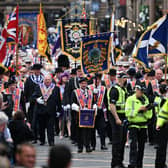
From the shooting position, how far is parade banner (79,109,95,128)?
19.6m

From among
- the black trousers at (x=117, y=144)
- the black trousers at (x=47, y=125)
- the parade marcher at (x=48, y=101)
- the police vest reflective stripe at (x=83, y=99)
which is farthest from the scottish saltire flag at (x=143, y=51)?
the black trousers at (x=117, y=144)

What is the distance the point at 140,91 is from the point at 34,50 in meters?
22.5

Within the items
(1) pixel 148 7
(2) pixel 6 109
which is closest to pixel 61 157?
(2) pixel 6 109

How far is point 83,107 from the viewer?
1981 cm

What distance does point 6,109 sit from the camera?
55.5 feet

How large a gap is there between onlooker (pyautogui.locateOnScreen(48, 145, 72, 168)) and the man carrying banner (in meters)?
10.1

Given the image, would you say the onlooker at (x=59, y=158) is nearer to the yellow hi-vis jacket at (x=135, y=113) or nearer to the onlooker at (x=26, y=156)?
Result: the onlooker at (x=26, y=156)

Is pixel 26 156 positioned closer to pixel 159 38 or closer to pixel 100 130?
pixel 100 130

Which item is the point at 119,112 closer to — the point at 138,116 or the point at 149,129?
the point at 138,116

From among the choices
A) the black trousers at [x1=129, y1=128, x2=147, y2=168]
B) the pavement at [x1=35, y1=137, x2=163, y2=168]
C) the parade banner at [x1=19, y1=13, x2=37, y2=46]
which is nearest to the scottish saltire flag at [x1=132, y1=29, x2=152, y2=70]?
the pavement at [x1=35, y1=137, x2=163, y2=168]

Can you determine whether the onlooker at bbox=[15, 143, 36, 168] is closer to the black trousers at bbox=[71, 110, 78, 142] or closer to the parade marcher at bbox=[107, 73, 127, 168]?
the parade marcher at bbox=[107, 73, 127, 168]

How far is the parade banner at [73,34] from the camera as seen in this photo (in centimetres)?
2647

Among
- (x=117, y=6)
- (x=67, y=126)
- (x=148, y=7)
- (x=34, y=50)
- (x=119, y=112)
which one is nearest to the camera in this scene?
(x=119, y=112)

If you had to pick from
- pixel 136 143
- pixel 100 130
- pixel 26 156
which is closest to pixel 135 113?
pixel 136 143
